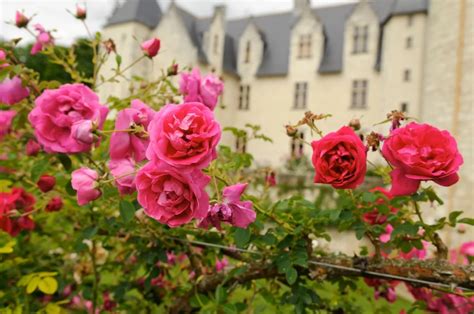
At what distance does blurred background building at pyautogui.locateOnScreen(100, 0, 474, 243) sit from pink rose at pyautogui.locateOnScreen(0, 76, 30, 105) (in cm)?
1102

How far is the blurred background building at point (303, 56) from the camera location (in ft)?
42.2

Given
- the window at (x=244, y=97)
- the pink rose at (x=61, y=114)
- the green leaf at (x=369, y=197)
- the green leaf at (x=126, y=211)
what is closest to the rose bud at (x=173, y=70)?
the pink rose at (x=61, y=114)

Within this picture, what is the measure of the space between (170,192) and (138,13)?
17.2 meters

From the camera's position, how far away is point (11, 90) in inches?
46.3

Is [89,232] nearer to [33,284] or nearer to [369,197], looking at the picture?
[33,284]

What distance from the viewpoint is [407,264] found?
3.27 feet

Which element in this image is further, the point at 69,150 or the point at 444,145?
the point at 69,150

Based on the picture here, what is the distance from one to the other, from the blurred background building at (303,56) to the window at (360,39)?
3 cm

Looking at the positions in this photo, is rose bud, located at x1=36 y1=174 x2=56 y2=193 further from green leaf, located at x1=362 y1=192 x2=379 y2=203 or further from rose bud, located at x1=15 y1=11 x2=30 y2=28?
green leaf, located at x1=362 y1=192 x2=379 y2=203

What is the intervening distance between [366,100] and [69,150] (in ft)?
48.9

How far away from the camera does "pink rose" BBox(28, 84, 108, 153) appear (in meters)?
0.94

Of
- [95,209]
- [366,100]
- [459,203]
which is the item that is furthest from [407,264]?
[366,100]

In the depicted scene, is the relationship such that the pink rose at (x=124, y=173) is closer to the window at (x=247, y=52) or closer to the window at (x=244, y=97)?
the window at (x=244, y=97)

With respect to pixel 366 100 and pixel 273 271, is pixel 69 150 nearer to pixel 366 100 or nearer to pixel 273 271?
pixel 273 271
